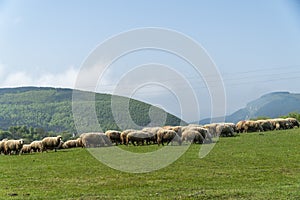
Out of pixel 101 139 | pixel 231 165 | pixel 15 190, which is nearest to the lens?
pixel 15 190

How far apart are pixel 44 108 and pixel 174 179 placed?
144 metres

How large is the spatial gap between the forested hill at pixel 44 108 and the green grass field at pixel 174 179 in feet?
295

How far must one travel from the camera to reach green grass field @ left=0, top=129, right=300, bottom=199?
13.3m

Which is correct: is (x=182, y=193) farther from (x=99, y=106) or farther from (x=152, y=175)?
(x=99, y=106)

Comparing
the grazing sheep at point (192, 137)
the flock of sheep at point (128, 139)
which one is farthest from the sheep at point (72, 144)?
the grazing sheep at point (192, 137)

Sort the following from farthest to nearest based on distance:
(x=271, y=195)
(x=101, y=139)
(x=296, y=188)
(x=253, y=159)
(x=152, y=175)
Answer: (x=101, y=139) < (x=253, y=159) < (x=152, y=175) < (x=296, y=188) < (x=271, y=195)

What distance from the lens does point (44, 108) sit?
15450 cm

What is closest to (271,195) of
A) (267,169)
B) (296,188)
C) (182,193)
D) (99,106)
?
(296,188)

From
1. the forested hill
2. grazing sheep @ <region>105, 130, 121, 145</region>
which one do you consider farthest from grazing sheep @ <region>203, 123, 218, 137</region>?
the forested hill

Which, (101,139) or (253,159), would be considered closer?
(253,159)

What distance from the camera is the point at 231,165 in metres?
19.0

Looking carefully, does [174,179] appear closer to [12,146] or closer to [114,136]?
[12,146]

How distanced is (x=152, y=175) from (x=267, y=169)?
15.4ft

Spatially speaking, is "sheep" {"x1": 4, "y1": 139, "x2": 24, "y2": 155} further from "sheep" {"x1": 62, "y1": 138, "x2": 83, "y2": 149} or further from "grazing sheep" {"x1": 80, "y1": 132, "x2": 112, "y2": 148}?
"grazing sheep" {"x1": 80, "y1": 132, "x2": 112, "y2": 148}
